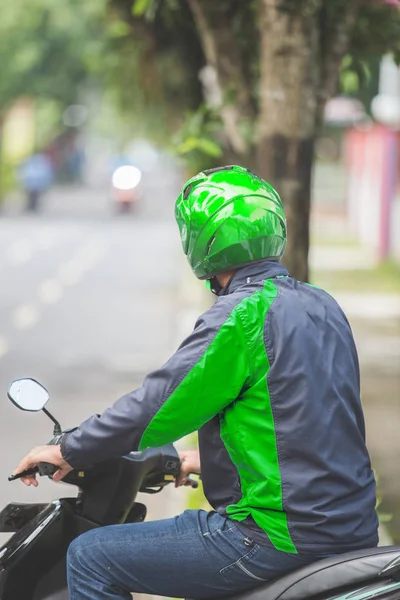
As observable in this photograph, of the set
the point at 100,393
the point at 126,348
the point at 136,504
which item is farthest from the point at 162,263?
the point at 136,504

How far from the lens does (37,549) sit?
329cm

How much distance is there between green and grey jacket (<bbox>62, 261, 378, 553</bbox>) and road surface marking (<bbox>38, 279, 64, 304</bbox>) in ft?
48.7

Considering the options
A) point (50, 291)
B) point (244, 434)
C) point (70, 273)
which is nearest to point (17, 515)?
point (244, 434)

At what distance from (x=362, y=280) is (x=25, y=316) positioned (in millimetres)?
6908

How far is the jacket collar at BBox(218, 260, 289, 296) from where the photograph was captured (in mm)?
3178

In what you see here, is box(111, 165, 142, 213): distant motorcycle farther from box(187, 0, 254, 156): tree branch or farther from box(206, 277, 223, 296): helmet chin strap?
box(206, 277, 223, 296): helmet chin strap

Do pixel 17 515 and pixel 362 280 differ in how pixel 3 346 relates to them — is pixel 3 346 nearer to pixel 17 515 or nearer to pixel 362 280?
pixel 362 280

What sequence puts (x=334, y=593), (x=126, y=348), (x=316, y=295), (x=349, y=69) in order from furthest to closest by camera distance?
1. (x=126, y=348)
2. (x=349, y=69)
3. (x=316, y=295)
4. (x=334, y=593)

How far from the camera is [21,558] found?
328cm

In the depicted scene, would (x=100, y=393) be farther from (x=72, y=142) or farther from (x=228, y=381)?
(x=72, y=142)

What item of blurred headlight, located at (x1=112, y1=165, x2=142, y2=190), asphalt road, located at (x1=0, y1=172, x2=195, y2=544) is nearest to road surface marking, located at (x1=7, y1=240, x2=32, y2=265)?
asphalt road, located at (x1=0, y1=172, x2=195, y2=544)

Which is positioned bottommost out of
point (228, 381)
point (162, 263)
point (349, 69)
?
point (162, 263)

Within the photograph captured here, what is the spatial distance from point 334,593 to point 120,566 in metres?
0.52

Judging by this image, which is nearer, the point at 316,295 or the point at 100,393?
the point at 316,295
